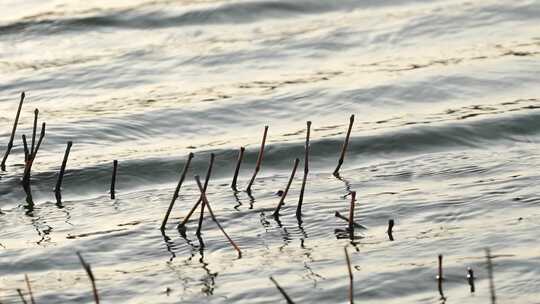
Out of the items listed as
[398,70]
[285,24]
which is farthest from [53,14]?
[398,70]

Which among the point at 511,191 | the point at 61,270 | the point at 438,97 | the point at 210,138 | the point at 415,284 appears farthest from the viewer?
the point at 438,97

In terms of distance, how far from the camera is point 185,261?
6746mm

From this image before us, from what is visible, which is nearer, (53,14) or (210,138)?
(210,138)

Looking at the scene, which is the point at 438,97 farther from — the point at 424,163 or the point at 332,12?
the point at 332,12

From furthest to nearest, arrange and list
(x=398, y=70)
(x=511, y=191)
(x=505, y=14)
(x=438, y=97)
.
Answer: (x=505, y=14)
(x=398, y=70)
(x=438, y=97)
(x=511, y=191)

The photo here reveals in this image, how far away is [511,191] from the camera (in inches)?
308

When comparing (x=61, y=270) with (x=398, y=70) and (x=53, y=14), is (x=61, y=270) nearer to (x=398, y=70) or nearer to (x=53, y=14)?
(x=398, y=70)

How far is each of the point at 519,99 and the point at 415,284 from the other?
436 centimetres

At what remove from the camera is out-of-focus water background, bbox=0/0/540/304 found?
6539 millimetres

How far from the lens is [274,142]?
30.8 ft

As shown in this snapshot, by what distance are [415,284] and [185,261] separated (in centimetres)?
127

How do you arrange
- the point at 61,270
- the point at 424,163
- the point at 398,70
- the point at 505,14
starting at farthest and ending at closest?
the point at 505,14 < the point at 398,70 < the point at 424,163 < the point at 61,270

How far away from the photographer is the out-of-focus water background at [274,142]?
6.54 metres

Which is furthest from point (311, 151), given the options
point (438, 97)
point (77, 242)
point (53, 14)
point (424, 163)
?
point (53, 14)
